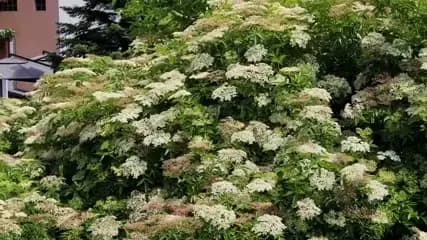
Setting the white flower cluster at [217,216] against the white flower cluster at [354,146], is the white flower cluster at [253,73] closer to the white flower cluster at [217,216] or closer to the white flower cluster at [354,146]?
the white flower cluster at [354,146]

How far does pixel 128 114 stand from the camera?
3326 millimetres

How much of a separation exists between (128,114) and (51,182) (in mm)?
560

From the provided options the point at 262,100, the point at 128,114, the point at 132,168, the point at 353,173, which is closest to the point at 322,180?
the point at 353,173

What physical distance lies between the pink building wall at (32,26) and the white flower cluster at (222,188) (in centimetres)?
1283

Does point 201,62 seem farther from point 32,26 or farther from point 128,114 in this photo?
point 32,26

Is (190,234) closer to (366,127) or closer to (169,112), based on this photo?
(169,112)

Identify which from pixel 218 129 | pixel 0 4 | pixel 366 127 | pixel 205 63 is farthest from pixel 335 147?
pixel 0 4

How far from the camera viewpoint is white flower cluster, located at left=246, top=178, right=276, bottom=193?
9.59 ft

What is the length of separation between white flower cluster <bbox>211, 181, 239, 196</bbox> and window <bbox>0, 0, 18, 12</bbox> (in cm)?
1429

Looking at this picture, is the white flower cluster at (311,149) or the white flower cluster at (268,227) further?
the white flower cluster at (311,149)

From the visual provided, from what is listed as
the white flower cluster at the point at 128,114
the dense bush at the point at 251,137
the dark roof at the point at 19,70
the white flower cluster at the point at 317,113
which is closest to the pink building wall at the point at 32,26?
the dark roof at the point at 19,70

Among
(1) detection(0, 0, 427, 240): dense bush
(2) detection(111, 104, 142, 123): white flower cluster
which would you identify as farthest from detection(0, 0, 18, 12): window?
(2) detection(111, 104, 142, 123): white flower cluster

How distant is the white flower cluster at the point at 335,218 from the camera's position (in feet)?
9.57

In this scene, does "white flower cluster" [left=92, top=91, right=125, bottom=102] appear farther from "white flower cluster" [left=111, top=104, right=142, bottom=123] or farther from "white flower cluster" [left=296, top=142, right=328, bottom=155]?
"white flower cluster" [left=296, top=142, right=328, bottom=155]
